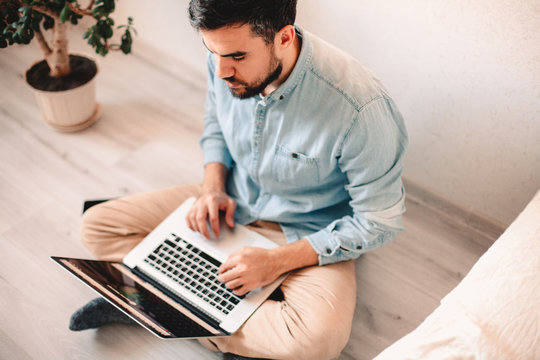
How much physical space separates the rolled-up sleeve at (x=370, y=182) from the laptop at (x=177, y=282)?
19 centimetres

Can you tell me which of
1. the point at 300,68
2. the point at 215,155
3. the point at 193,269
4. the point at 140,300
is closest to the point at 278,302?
the point at 193,269

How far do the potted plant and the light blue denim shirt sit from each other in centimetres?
50

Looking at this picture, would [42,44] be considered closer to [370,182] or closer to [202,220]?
[202,220]

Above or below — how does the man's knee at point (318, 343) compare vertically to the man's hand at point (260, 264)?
below

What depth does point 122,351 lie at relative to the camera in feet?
4.07

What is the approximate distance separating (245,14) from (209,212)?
54 cm

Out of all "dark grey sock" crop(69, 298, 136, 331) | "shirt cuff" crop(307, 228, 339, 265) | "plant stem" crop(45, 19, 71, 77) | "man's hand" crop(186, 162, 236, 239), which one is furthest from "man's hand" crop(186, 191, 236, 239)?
"plant stem" crop(45, 19, 71, 77)

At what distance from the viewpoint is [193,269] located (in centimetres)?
114

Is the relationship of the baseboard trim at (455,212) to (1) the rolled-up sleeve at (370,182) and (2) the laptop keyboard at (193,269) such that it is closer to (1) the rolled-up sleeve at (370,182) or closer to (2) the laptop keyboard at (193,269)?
(1) the rolled-up sleeve at (370,182)

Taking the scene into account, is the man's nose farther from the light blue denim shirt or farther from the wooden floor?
the wooden floor

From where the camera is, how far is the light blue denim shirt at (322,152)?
96 centimetres

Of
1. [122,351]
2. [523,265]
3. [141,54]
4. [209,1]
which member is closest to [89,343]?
[122,351]

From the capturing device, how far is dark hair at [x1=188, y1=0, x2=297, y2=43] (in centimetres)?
81

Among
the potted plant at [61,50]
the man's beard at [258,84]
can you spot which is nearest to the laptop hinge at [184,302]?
the man's beard at [258,84]
